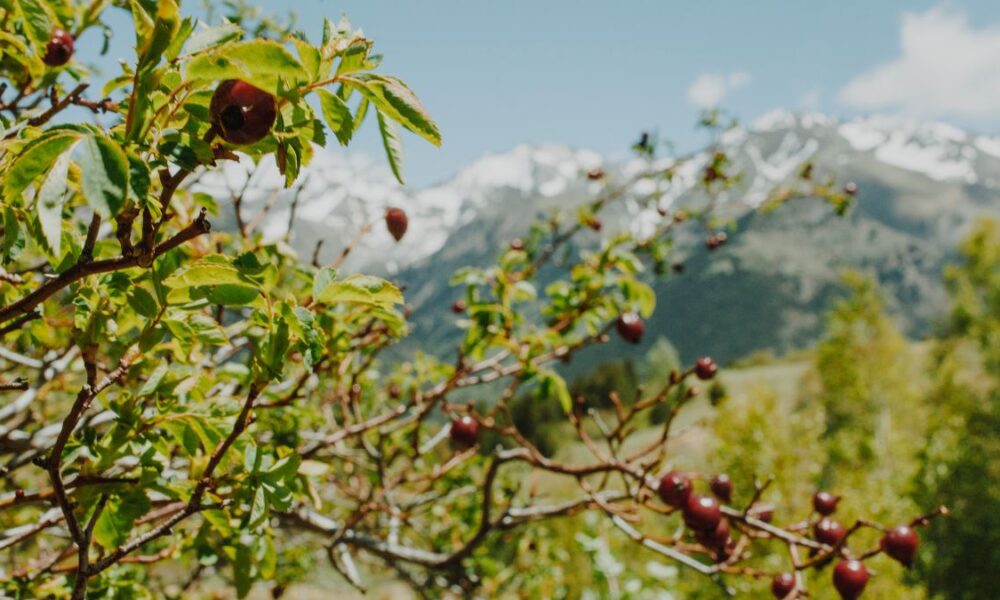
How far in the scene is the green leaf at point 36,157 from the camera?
29.0 inches

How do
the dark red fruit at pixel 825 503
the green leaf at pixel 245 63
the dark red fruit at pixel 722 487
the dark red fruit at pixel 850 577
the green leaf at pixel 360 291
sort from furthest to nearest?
the dark red fruit at pixel 722 487, the dark red fruit at pixel 825 503, the dark red fruit at pixel 850 577, the green leaf at pixel 360 291, the green leaf at pixel 245 63

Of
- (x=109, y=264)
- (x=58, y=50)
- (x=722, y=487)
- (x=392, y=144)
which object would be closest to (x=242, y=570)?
(x=109, y=264)

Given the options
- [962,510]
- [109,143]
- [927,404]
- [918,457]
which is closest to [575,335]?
[109,143]

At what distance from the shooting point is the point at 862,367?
34.8 meters

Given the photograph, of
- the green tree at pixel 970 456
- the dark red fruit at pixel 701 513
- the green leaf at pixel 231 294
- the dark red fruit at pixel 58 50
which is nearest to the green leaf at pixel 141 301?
the green leaf at pixel 231 294

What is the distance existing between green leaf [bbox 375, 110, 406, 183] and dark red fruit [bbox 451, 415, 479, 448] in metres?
1.95

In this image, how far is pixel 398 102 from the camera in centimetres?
92

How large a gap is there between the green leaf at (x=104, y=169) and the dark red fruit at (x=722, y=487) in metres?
2.18

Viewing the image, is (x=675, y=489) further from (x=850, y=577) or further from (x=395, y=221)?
(x=395, y=221)

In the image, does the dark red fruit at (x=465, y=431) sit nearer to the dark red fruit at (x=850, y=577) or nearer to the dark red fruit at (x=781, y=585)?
the dark red fruit at (x=781, y=585)

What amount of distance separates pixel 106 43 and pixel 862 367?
3879 cm

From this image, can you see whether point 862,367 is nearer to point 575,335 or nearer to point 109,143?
point 575,335

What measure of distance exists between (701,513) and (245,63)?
177cm

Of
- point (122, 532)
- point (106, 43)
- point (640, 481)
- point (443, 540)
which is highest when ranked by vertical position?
point (106, 43)
